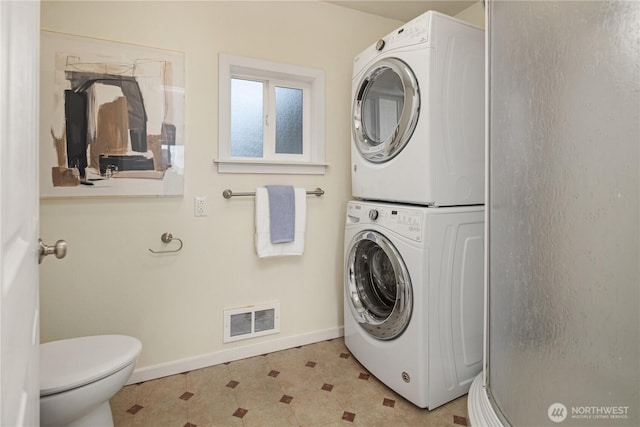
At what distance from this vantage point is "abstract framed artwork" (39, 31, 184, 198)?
1596 millimetres

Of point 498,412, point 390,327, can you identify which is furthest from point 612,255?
point 390,327

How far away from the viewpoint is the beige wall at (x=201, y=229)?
1.69 m

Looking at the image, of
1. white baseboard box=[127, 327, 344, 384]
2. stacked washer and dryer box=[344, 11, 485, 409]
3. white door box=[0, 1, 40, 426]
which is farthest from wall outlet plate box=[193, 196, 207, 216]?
white door box=[0, 1, 40, 426]

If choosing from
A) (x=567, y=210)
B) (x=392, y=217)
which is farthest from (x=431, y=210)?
(x=567, y=210)

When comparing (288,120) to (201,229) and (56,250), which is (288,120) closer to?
(201,229)

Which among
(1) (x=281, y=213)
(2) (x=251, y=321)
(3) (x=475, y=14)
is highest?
(3) (x=475, y=14)

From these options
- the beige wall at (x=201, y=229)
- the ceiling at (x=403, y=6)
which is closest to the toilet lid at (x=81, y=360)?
the beige wall at (x=201, y=229)

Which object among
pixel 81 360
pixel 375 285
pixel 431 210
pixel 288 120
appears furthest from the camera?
pixel 288 120

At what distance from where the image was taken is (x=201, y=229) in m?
1.95

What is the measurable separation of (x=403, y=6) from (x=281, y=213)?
170cm

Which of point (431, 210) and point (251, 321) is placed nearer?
point (431, 210)

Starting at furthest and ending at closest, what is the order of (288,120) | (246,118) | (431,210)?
(288,120), (246,118), (431,210)

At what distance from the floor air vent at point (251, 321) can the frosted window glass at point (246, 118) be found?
3.25 ft

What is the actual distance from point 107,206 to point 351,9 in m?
2.04
